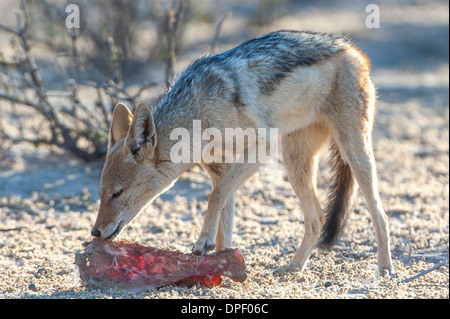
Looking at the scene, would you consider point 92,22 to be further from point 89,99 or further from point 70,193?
point 70,193

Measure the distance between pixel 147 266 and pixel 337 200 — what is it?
200cm

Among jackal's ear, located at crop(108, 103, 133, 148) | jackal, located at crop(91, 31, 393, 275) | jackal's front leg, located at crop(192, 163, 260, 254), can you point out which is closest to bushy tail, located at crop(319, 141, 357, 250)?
jackal, located at crop(91, 31, 393, 275)

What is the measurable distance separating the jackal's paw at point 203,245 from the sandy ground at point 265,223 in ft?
0.99

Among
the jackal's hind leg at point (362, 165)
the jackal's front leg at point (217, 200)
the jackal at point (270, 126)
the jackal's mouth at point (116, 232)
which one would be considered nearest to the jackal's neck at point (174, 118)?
the jackal at point (270, 126)

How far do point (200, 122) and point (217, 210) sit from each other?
67 centimetres

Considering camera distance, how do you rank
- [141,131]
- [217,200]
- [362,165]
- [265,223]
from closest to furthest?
[141,131], [217,200], [362,165], [265,223]

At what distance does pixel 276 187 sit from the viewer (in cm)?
789

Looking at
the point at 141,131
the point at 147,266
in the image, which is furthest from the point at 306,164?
the point at 147,266

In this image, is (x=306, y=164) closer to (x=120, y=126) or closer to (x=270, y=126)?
(x=270, y=126)

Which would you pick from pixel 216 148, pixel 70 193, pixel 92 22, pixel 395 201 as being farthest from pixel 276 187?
pixel 92 22

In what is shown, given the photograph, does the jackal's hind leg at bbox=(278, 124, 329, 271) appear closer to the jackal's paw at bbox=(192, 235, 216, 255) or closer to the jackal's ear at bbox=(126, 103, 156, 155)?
the jackal's paw at bbox=(192, 235, 216, 255)

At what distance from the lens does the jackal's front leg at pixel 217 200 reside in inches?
181

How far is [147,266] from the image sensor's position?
14.6ft

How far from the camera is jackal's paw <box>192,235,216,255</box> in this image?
457cm
